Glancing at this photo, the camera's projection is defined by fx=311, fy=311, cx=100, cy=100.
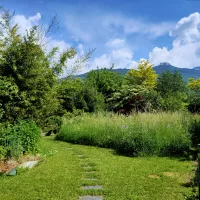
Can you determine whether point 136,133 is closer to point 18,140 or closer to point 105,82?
point 18,140

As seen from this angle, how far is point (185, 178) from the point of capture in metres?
5.71

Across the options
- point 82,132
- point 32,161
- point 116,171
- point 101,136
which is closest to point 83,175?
point 116,171

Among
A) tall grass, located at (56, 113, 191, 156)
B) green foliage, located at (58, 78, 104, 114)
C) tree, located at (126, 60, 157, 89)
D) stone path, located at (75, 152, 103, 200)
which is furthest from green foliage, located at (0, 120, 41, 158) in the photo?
tree, located at (126, 60, 157, 89)

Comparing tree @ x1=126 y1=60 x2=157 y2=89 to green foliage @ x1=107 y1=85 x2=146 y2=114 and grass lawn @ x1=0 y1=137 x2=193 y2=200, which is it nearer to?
green foliage @ x1=107 y1=85 x2=146 y2=114

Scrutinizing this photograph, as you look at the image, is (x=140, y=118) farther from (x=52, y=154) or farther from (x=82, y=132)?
(x=52, y=154)

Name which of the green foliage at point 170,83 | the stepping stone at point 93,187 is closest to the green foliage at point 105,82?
the green foliage at point 170,83

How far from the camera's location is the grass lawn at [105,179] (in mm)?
4656

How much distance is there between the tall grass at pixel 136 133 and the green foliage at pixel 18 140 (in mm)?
2797

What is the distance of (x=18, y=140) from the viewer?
6.59 meters

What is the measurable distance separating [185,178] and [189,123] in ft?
14.2

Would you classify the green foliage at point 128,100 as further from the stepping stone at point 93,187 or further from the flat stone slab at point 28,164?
the stepping stone at point 93,187

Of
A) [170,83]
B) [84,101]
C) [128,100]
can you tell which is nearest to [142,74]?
[170,83]

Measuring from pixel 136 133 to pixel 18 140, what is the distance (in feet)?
11.9

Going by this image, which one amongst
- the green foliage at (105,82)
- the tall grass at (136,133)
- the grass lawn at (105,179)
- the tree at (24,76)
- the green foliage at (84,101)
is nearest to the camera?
the grass lawn at (105,179)
